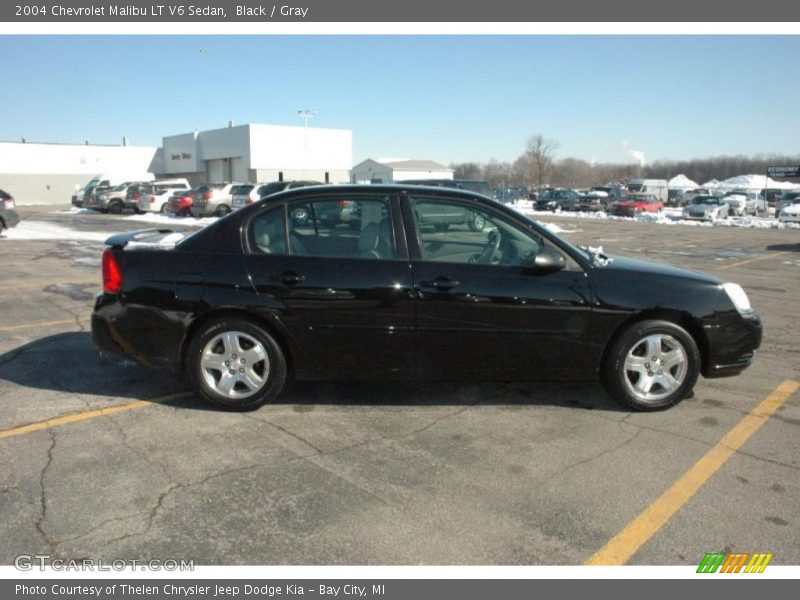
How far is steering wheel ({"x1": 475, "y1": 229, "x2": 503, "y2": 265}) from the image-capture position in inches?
170

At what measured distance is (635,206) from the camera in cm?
3653

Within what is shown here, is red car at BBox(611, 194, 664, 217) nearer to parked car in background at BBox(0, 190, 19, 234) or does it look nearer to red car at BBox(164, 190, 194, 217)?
red car at BBox(164, 190, 194, 217)

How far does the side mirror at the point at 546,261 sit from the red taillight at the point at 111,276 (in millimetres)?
2953

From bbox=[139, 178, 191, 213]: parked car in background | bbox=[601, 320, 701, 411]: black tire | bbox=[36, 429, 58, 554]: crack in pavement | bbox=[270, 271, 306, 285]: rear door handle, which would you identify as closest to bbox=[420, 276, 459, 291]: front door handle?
bbox=[270, 271, 306, 285]: rear door handle

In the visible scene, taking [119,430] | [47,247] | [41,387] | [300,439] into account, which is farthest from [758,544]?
[47,247]

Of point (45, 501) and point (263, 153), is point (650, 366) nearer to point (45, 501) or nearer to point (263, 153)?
point (45, 501)

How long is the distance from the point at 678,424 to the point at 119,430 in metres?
3.86

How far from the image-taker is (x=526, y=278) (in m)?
4.27

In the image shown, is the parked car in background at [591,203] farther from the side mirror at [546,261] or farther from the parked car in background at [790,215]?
the side mirror at [546,261]

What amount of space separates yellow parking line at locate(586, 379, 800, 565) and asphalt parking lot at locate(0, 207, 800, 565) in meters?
0.02

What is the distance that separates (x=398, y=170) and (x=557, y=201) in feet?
183

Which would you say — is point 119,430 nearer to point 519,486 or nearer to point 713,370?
point 519,486

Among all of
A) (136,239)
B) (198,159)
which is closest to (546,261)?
(136,239)

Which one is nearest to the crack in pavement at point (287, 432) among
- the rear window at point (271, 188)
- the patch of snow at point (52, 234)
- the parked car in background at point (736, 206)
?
the patch of snow at point (52, 234)
